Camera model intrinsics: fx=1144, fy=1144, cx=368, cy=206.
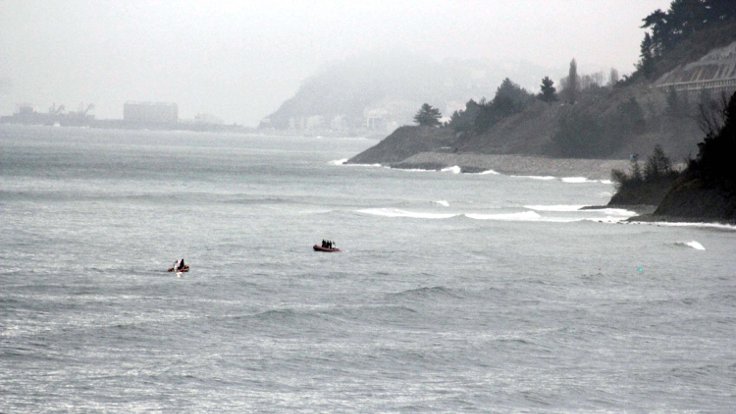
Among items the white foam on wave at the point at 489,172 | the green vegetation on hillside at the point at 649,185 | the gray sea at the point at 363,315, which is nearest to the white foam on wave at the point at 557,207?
the green vegetation on hillside at the point at 649,185

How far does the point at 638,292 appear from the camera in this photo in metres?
47.2

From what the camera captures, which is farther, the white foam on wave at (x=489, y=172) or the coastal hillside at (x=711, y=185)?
the white foam on wave at (x=489, y=172)

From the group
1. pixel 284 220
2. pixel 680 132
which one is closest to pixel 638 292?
pixel 284 220

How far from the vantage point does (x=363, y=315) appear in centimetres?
3938

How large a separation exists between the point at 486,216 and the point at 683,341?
5433 cm

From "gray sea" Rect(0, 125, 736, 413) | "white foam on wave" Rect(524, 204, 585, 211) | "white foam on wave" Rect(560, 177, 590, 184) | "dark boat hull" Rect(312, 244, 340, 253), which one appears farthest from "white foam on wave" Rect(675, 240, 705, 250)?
"white foam on wave" Rect(560, 177, 590, 184)

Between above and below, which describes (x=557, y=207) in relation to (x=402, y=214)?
above

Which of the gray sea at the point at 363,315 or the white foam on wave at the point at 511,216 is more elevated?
the white foam on wave at the point at 511,216

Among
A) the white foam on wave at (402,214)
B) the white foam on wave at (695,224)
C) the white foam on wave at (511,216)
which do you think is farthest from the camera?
the white foam on wave at (402,214)

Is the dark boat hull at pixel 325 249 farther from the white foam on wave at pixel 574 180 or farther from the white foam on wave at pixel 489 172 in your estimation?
the white foam on wave at pixel 489 172

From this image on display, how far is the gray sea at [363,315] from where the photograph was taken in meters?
28.3

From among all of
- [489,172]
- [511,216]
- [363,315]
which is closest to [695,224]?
[511,216]

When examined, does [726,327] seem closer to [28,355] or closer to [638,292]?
[638,292]

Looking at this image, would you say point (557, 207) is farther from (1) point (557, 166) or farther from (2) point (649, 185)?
(1) point (557, 166)
